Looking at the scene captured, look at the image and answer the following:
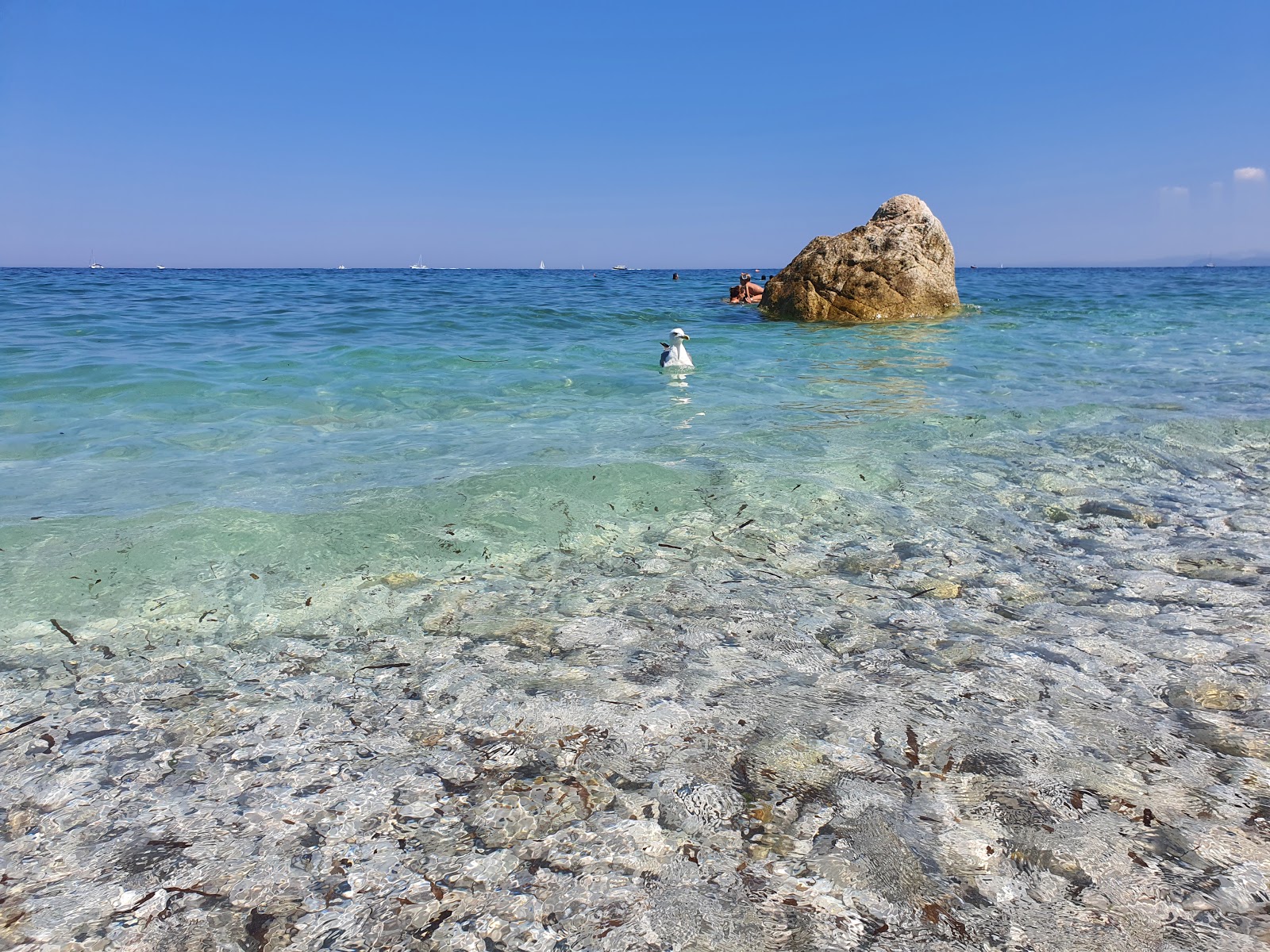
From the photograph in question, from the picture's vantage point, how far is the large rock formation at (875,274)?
50.0 feet

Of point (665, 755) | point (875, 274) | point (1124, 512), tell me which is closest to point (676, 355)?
point (1124, 512)

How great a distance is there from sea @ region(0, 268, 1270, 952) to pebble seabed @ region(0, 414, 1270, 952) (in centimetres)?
1

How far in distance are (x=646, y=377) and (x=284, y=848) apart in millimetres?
8006

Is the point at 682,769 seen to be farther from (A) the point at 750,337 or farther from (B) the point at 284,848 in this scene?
(A) the point at 750,337

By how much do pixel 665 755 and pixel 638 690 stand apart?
0.34 m

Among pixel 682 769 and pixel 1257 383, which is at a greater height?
pixel 1257 383

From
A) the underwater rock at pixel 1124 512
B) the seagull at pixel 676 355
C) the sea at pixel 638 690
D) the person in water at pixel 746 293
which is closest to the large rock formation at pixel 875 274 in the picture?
the person in water at pixel 746 293

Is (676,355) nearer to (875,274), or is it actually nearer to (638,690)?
(875,274)

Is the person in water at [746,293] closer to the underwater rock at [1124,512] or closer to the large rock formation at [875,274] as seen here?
the large rock formation at [875,274]

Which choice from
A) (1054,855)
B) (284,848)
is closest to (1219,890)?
(1054,855)

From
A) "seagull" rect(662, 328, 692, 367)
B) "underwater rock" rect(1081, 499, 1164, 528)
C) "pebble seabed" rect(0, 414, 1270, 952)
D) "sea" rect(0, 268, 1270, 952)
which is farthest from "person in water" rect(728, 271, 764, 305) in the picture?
"pebble seabed" rect(0, 414, 1270, 952)

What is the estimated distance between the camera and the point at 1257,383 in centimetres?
842

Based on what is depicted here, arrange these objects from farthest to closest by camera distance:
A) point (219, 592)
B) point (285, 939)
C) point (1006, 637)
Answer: point (219, 592)
point (1006, 637)
point (285, 939)

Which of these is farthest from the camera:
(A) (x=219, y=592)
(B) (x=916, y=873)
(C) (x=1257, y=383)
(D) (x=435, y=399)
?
(C) (x=1257, y=383)
